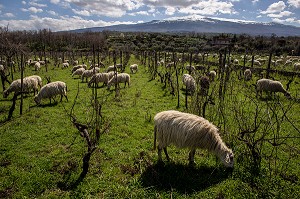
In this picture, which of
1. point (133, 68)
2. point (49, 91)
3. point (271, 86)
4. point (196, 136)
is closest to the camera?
point (196, 136)

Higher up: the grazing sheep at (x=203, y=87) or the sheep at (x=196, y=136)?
the grazing sheep at (x=203, y=87)

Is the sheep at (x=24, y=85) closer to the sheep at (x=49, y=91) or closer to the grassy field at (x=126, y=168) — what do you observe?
the sheep at (x=49, y=91)

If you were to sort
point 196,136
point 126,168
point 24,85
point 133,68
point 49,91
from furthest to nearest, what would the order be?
point 133,68 < point 24,85 < point 49,91 < point 126,168 < point 196,136

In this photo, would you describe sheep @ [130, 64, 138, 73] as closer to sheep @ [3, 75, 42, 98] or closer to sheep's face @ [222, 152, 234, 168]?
sheep @ [3, 75, 42, 98]

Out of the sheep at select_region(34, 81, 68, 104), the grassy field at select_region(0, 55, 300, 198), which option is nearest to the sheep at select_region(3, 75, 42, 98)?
the sheep at select_region(34, 81, 68, 104)

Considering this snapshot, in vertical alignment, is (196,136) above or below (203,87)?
below

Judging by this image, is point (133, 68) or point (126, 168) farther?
point (133, 68)

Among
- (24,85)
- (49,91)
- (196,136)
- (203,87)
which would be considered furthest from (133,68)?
(196,136)

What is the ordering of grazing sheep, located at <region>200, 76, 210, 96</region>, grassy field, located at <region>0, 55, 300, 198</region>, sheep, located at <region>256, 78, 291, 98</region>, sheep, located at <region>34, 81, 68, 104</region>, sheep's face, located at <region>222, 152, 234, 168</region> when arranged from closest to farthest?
1. grassy field, located at <region>0, 55, 300, 198</region>
2. sheep's face, located at <region>222, 152, 234, 168</region>
3. grazing sheep, located at <region>200, 76, 210, 96</region>
4. sheep, located at <region>34, 81, 68, 104</region>
5. sheep, located at <region>256, 78, 291, 98</region>

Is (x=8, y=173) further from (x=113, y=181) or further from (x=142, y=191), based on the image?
(x=142, y=191)

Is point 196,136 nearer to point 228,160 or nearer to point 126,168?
point 228,160

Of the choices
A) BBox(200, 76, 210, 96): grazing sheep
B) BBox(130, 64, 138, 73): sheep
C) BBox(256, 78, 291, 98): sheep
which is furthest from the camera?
BBox(130, 64, 138, 73): sheep

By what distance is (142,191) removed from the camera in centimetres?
585

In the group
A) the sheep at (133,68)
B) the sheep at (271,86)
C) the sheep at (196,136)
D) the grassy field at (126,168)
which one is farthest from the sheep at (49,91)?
the sheep at (133,68)
